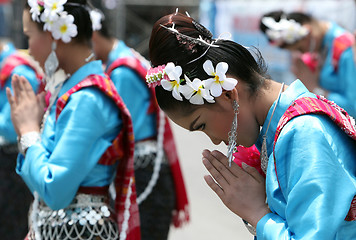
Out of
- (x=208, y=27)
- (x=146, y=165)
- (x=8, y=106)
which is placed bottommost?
(x=208, y=27)

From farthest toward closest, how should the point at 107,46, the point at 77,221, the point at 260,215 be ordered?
1. the point at 107,46
2. the point at 77,221
3. the point at 260,215

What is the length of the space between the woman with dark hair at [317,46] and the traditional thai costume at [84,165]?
7.86 feet

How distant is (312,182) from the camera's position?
4.13ft

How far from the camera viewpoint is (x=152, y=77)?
61.2 inches

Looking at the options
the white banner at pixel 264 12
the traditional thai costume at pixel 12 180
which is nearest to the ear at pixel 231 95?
the traditional thai costume at pixel 12 180

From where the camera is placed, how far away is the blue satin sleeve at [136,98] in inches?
111

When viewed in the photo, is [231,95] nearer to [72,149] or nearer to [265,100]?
[265,100]

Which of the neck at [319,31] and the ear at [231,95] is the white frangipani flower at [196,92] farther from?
the neck at [319,31]

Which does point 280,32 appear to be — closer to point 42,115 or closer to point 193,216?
point 193,216

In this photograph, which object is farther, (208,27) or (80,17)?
(208,27)

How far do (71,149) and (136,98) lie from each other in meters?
1.02

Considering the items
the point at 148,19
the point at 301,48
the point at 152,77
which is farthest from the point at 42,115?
the point at 148,19

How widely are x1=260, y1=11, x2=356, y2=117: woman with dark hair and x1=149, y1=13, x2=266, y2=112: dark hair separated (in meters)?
2.71

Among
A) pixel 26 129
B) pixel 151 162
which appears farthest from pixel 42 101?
pixel 151 162
